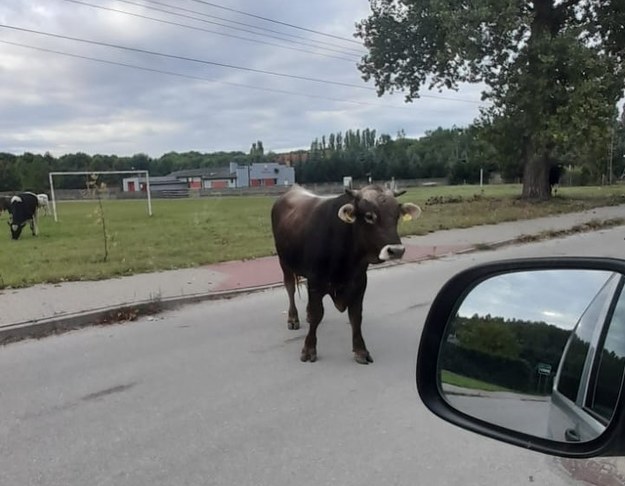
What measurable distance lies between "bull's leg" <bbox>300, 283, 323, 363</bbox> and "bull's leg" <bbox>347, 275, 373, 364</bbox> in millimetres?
319

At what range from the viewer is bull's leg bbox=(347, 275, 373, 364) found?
5.31m

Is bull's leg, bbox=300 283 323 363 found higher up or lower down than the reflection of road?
lower down

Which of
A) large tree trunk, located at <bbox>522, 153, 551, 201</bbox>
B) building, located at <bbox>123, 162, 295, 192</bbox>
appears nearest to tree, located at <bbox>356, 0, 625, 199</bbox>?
large tree trunk, located at <bbox>522, 153, 551, 201</bbox>

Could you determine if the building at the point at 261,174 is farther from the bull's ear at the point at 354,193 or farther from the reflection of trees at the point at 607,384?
the reflection of trees at the point at 607,384

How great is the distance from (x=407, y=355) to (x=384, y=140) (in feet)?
427

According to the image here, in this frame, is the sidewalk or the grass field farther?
the grass field

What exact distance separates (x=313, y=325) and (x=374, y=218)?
129 cm

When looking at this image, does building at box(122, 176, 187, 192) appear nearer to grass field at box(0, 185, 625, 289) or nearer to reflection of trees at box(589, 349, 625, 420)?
grass field at box(0, 185, 625, 289)

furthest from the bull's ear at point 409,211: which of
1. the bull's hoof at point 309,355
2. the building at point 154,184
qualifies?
the building at point 154,184

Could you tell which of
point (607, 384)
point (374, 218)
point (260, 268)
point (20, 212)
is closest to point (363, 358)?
point (374, 218)

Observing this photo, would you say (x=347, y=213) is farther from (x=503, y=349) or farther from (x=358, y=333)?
(x=503, y=349)

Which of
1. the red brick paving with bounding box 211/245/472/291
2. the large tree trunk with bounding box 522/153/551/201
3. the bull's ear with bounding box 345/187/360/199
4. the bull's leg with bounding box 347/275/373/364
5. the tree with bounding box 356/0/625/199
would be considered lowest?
the red brick paving with bounding box 211/245/472/291

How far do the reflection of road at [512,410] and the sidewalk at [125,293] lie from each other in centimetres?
613

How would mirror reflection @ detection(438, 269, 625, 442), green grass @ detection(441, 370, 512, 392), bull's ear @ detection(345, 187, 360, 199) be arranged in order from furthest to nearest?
bull's ear @ detection(345, 187, 360, 199), green grass @ detection(441, 370, 512, 392), mirror reflection @ detection(438, 269, 625, 442)
